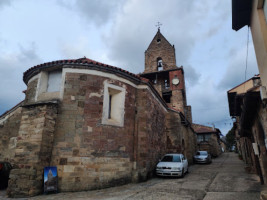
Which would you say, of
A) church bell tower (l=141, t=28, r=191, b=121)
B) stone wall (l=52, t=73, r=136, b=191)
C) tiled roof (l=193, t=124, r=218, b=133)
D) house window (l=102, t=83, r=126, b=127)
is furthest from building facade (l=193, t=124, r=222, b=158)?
house window (l=102, t=83, r=126, b=127)

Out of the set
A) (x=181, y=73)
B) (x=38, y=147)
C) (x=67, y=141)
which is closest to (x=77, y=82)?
(x=67, y=141)

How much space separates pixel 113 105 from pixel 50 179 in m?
4.39

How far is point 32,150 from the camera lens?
23.1 ft

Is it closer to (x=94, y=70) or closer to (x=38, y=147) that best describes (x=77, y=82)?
(x=94, y=70)

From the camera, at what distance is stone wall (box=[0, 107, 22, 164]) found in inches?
386

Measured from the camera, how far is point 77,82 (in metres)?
8.48

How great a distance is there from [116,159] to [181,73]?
16.8 m

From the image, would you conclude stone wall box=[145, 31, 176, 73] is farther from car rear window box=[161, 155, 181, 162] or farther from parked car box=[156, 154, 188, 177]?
parked car box=[156, 154, 188, 177]

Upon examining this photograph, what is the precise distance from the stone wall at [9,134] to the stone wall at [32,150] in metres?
3.10

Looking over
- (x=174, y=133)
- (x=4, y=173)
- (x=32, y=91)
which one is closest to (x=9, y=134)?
(x=4, y=173)

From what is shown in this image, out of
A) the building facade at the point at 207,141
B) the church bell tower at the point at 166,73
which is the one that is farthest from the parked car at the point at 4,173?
the building facade at the point at 207,141

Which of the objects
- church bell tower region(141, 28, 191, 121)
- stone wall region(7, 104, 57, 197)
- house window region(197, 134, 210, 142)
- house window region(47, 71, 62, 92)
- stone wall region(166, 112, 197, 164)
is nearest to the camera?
stone wall region(7, 104, 57, 197)

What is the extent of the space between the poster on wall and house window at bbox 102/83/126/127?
2999 mm

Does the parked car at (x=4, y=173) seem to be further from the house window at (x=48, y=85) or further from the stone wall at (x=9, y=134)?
the house window at (x=48, y=85)
